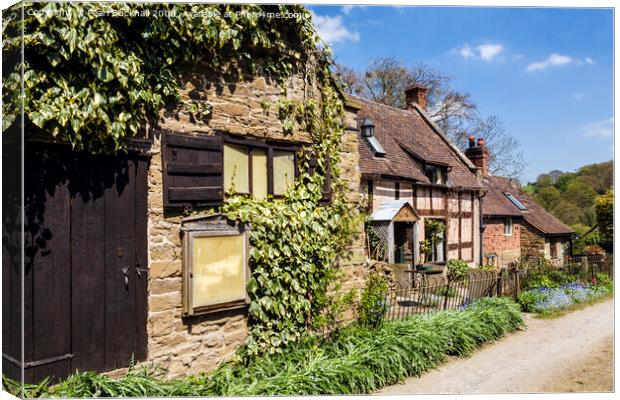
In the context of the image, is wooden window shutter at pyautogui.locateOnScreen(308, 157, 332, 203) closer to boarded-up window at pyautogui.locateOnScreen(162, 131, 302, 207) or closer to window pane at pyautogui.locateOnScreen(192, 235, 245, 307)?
boarded-up window at pyautogui.locateOnScreen(162, 131, 302, 207)

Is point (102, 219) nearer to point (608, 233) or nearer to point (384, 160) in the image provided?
point (608, 233)

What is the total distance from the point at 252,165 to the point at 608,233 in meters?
6.62

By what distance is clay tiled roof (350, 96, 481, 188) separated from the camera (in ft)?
44.1

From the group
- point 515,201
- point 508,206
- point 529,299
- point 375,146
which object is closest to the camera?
point 529,299

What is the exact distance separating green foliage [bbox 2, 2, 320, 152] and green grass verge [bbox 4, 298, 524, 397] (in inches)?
90.5

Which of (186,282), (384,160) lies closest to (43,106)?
(186,282)

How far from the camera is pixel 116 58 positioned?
4.44 metres

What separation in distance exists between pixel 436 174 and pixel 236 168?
11359mm

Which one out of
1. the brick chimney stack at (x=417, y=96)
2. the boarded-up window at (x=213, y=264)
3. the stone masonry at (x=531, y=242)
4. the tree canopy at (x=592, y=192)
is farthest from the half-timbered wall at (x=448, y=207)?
the boarded-up window at (x=213, y=264)

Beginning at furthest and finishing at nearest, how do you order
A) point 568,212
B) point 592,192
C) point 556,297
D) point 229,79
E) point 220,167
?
1. point 568,212
2. point 556,297
3. point 592,192
4. point 229,79
5. point 220,167

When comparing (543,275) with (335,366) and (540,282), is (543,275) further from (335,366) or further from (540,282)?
(335,366)

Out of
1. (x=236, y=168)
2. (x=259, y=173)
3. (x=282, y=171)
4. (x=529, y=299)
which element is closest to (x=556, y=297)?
(x=529, y=299)

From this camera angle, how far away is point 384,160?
13570 millimetres

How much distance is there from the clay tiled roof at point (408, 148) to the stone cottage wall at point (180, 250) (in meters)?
6.89
